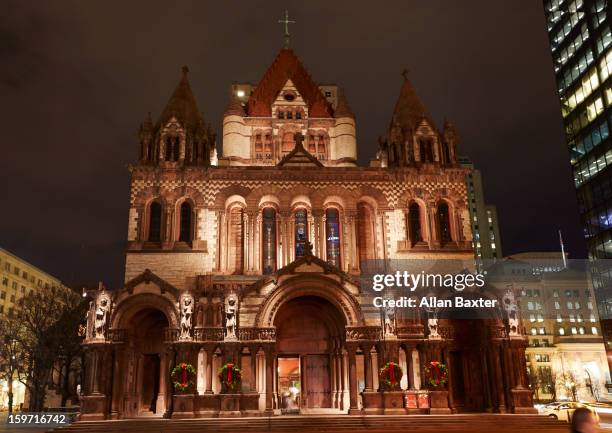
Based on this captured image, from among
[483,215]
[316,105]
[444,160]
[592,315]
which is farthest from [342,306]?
[483,215]

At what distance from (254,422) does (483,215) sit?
115711mm

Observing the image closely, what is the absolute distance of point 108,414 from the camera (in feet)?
102

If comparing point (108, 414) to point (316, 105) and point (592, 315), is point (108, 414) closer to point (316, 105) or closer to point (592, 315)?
point (316, 105)

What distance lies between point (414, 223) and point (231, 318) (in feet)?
53.1

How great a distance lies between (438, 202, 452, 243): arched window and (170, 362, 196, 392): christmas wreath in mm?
19997

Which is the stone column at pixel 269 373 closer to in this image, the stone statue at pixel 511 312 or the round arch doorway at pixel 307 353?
the round arch doorway at pixel 307 353

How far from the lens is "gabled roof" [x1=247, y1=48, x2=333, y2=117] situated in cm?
5406

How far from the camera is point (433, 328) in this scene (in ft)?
108

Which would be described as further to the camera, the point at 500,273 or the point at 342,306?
the point at 500,273

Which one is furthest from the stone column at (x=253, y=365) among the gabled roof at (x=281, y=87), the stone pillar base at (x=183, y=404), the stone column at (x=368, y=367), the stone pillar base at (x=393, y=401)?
the gabled roof at (x=281, y=87)

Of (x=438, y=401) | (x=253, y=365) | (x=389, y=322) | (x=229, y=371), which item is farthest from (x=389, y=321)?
(x=229, y=371)

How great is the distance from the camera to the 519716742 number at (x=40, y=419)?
3131 cm

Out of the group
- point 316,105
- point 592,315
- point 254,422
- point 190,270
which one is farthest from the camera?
point 592,315

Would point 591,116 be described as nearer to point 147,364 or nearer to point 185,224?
point 185,224
